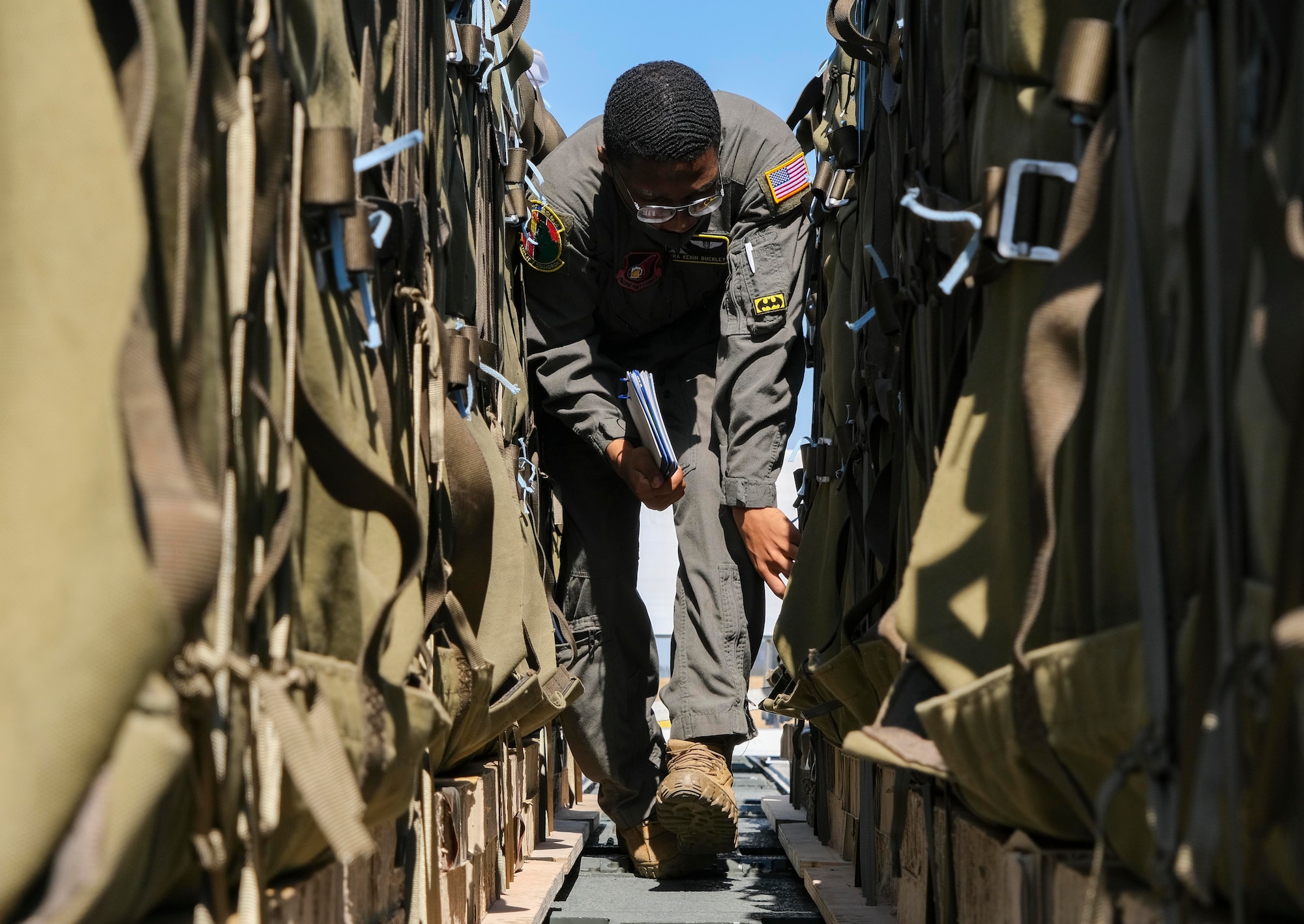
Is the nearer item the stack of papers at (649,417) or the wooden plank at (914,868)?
the wooden plank at (914,868)

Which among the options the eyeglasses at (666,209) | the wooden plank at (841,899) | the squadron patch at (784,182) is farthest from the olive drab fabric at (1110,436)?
the squadron patch at (784,182)

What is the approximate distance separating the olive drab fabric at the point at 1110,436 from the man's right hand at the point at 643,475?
1224 mm

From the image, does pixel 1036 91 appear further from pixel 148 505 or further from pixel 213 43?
pixel 148 505

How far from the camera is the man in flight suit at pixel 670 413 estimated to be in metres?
2.72

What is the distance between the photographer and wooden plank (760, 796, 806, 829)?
3371 millimetres

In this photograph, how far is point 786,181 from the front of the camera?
2879mm

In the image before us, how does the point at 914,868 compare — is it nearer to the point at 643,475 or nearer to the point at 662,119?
the point at 643,475

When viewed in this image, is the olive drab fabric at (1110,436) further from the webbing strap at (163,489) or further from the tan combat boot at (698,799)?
the tan combat boot at (698,799)

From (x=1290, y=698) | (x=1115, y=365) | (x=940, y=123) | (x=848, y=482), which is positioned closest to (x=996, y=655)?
(x=1115, y=365)

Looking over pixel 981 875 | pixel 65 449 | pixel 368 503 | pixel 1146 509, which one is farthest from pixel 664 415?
pixel 65 449

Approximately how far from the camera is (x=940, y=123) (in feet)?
4.36

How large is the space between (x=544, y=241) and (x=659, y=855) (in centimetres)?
132

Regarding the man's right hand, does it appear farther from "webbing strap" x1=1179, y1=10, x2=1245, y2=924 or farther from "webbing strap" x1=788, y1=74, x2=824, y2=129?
"webbing strap" x1=1179, y1=10, x2=1245, y2=924

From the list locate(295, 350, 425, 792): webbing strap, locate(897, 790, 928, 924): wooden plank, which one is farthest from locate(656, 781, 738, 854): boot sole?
locate(295, 350, 425, 792): webbing strap
